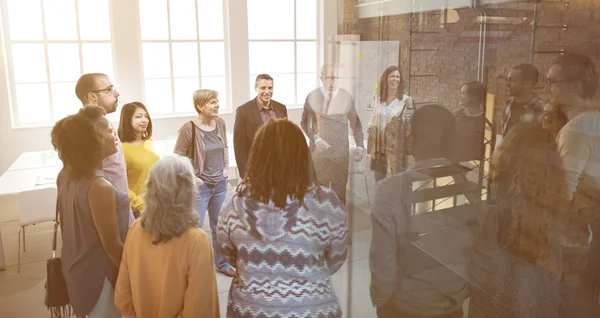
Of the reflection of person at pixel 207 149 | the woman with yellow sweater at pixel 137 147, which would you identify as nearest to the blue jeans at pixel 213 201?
the reflection of person at pixel 207 149

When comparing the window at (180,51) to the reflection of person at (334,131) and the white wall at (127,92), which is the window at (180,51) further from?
the reflection of person at (334,131)

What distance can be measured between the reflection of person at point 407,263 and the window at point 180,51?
5.34 m

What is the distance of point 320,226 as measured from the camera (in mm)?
1415

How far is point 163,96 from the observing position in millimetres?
6582

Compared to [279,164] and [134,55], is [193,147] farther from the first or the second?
[134,55]

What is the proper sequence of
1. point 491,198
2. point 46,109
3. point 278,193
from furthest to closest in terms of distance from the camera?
1. point 46,109
2. point 491,198
3. point 278,193

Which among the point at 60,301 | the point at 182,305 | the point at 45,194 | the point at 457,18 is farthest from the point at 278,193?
the point at 45,194

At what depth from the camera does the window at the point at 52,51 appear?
577cm

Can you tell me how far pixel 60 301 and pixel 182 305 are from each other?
0.61 meters

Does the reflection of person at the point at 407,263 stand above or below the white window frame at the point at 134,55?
below

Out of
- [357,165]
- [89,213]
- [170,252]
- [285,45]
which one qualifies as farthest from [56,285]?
[285,45]

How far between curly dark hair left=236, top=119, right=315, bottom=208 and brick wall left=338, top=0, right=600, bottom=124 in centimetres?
85

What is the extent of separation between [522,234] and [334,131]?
2.22m

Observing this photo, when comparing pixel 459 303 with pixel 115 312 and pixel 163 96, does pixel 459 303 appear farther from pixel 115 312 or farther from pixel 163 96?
pixel 163 96
